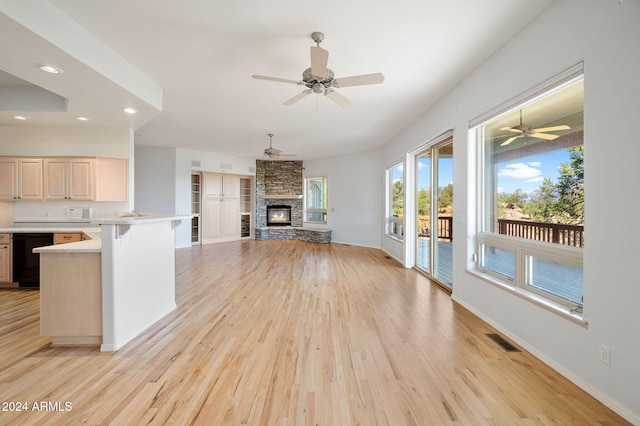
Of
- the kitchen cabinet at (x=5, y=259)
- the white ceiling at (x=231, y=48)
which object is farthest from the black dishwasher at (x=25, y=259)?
the white ceiling at (x=231, y=48)

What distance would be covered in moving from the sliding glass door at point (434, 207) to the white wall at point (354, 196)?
2487 millimetres

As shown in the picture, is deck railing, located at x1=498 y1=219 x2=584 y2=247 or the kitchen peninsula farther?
the kitchen peninsula

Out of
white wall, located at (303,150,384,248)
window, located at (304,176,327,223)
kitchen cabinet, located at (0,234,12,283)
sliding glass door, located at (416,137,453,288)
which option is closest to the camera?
kitchen cabinet, located at (0,234,12,283)

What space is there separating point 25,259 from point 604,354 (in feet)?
22.2

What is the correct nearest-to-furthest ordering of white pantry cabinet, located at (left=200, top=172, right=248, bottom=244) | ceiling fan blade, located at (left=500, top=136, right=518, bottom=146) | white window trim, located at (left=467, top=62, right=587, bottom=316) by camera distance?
white window trim, located at (left=467, top=62, right=587, bottom=316), ceiling fan blade, located at (left=500, top=136, right=518, bottom=146), white pantry cabinet, located at (left=200, top=172, right=248, bottom=244)

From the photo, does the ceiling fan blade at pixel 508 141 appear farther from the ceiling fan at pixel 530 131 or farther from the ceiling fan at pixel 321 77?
the ceiling fan at pixel 321 77

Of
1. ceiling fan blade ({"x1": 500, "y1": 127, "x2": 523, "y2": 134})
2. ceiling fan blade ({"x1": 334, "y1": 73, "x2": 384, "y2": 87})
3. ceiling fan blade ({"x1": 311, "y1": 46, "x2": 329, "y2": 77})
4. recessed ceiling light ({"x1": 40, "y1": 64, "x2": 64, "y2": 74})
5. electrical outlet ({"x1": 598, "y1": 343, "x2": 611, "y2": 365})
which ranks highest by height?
recessed ceiling light ({"x1": 40, "y1": 64, "x2": 64, "y2": 74})

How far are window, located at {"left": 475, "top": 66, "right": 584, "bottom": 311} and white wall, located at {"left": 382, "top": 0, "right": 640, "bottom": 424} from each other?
7.8 inches

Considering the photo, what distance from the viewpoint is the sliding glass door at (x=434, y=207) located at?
4379 millimetres

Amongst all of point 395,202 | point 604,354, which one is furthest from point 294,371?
point 395,202

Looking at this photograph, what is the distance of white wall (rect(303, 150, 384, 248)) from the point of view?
8.05 m

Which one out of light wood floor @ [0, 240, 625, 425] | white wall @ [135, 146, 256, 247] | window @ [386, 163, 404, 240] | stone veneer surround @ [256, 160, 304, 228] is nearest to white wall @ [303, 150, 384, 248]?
window @ [386, 163, 404, 240]

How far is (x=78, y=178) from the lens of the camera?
15.0 ft

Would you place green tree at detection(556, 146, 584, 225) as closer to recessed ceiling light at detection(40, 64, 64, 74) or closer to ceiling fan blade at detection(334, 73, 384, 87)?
ceiling fan blade at detection(334, 73, 384, 87)
